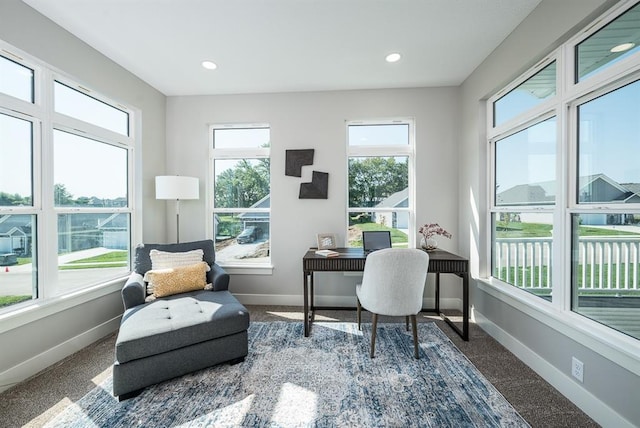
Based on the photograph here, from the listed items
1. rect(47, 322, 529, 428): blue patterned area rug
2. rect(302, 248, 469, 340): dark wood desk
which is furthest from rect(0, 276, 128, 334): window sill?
rect(302, 248, 469, 340): dark wood desk

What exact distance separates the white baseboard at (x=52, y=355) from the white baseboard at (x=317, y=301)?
1.34 metres

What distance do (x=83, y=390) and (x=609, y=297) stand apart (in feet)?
11.2

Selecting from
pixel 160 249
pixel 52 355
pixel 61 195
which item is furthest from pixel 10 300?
pixel 160 249

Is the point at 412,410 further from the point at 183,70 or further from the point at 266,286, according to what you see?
the point at 183,70

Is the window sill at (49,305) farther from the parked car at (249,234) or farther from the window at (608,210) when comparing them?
the window at (608,210)

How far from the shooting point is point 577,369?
1.62m

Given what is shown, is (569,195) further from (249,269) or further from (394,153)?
(249,269)

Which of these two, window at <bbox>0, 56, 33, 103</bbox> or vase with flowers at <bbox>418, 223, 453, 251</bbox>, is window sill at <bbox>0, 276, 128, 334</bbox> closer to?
window at <bbox>0, 56, 33, 103</bbox>

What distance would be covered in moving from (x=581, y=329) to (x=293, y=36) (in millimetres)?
2882

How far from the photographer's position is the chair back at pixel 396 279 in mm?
2033

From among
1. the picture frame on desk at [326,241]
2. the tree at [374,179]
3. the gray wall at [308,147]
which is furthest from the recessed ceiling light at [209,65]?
the picture frame on desk at [326,241]

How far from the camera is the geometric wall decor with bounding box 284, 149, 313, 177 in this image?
3.23m

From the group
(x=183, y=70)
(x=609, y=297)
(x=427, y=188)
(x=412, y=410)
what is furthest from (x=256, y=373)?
(x=183, y=70)

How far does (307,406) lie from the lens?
1.62 metres
